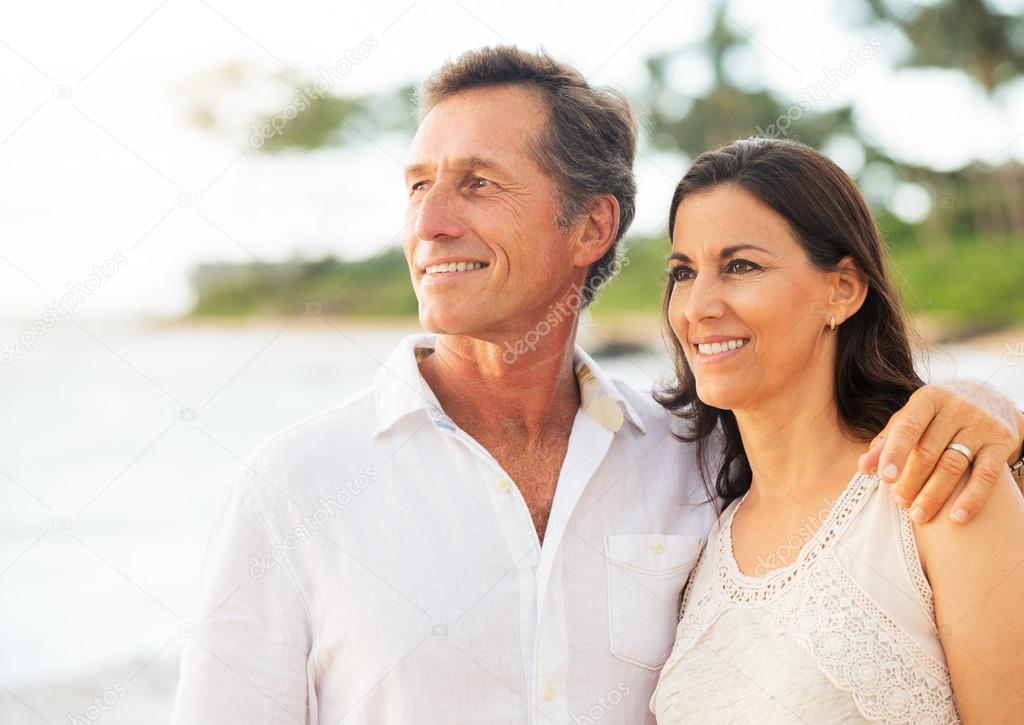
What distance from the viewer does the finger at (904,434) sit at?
2201 mm

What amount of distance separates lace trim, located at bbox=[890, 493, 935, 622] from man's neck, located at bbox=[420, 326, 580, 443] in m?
0.92

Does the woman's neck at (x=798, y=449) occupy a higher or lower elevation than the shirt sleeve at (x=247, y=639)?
higher

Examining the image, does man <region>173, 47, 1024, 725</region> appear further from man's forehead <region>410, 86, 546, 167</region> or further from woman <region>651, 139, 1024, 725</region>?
woman <region>651, 139, 1024, 725</region>

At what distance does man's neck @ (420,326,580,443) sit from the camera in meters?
2.79

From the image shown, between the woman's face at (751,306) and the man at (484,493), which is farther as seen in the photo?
the woman's face at (751,306)

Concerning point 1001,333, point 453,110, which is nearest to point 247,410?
point 1001,333

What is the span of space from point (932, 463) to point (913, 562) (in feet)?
0.66

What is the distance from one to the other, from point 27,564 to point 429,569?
10834 mm

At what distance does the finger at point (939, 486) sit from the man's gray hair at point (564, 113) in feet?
3.91

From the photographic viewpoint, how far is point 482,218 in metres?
2.76
